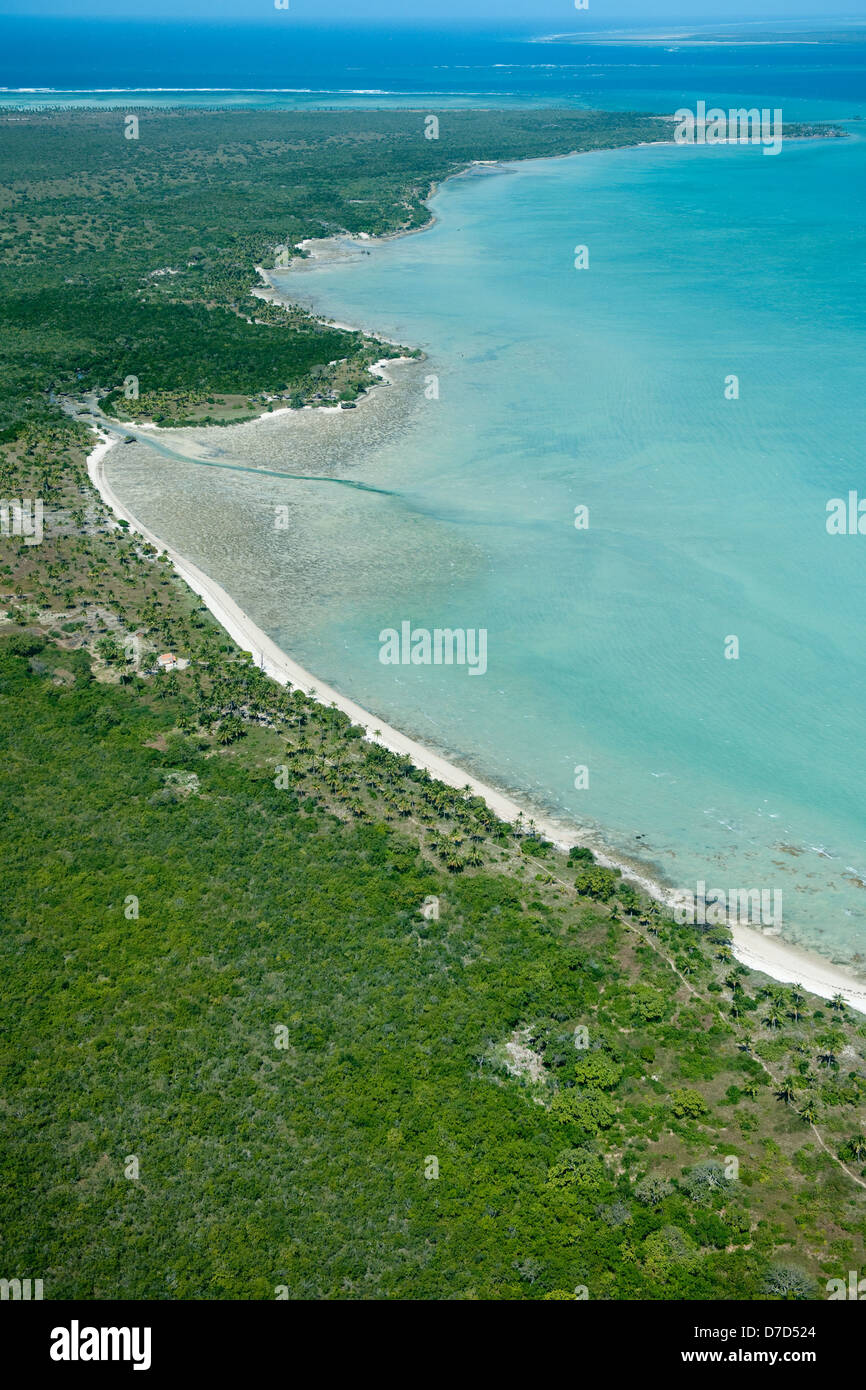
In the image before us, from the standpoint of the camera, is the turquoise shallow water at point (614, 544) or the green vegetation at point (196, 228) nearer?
the turquoise shallow water at point (614, 544)

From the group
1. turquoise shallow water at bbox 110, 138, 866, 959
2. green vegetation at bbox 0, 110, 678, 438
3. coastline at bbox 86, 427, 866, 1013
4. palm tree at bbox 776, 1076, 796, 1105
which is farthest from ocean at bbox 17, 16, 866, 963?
green vegetation at bbox 0, 110, 678, 438

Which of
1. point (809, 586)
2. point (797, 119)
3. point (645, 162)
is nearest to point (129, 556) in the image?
point (809, 586)

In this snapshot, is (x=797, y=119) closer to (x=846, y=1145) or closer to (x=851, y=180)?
(x=851, y=180)

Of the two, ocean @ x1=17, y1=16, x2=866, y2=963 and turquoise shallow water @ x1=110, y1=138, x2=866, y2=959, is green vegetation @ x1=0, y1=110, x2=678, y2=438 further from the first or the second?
turquoise shallow water @ x1=110, y1=138, x2=866, y2=959

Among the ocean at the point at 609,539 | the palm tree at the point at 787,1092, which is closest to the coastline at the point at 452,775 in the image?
the ocean at the point at 609,539

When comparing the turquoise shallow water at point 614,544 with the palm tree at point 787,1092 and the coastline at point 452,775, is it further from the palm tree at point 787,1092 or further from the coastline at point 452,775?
the palm tree at point 787,1092

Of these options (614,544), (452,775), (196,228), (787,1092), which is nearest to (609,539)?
(614,544)

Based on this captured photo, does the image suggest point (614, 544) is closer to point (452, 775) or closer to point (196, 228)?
point (452, 775)
